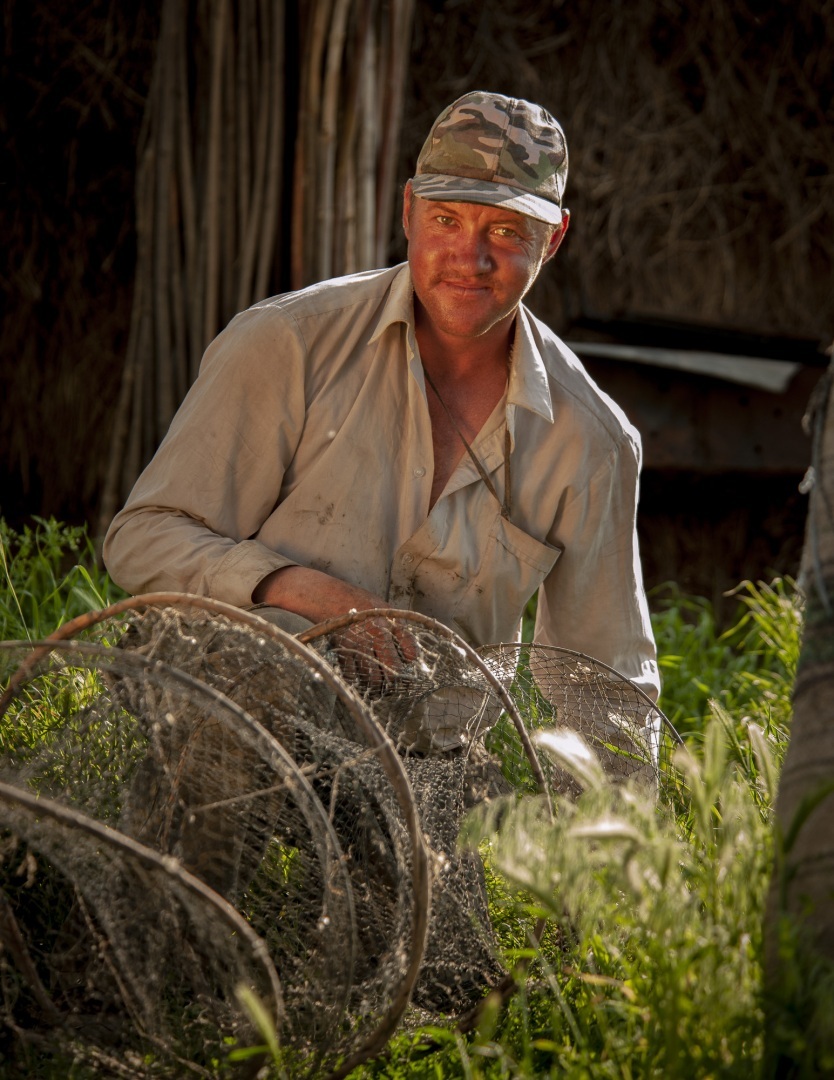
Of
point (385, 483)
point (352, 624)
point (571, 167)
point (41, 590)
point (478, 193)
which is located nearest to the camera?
point (352, 624)

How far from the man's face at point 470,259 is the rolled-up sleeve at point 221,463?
302 millimetres

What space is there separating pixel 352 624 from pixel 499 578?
0.62 metres

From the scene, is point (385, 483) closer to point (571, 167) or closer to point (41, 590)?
point (41, 590)

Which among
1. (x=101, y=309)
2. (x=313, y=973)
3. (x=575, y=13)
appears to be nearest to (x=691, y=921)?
(x=313, y=973)

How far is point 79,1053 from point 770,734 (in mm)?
2003

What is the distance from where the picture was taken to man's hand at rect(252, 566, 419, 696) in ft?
7.84

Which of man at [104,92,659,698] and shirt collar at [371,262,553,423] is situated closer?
man at [104,92,659,698]

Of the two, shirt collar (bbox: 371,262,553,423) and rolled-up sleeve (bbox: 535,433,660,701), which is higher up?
shirt collar (bbox: 371,262,553,423)

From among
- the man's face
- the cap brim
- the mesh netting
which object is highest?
the cap brim

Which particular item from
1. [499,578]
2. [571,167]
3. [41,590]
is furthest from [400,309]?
[571,167]

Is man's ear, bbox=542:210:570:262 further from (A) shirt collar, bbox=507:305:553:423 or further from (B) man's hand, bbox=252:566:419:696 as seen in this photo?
(B) man's hand, bbox=252:566:419:696

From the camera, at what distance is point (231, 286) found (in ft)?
15.7

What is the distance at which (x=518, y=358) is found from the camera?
286 centimetres

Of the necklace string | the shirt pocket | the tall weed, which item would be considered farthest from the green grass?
the tall weed
